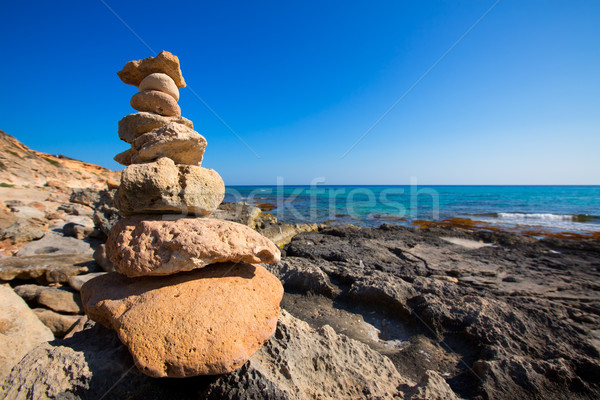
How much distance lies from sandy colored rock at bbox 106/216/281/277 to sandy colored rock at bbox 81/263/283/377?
24cm

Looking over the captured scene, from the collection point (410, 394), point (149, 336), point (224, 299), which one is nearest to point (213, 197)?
point (224, 299)

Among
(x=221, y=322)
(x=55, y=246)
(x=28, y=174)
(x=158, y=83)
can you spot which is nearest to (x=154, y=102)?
(x=158, y=83)

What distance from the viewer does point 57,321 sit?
13.4ft

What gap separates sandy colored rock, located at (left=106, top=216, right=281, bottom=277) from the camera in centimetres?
242

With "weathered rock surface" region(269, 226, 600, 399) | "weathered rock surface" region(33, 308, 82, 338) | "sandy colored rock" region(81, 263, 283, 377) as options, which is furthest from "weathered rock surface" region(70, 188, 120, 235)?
"weathered rock surface" region(269, 226, 600, 399)

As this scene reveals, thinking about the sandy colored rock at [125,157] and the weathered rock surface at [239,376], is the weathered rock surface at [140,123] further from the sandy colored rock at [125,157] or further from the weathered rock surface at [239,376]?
the weathered rock surface at [239,376]

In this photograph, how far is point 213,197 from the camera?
10.5ft

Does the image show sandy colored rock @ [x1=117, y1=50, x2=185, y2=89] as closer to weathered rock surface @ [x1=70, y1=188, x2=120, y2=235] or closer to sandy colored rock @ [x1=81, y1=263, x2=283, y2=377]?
sandy colored rock @ [x1=81, y1=263, x2=283, y2=377]

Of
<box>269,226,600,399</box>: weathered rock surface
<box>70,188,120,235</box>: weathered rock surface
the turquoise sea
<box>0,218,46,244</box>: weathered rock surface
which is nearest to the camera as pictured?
<box>269,226,600,399</box>: weathered rock surface

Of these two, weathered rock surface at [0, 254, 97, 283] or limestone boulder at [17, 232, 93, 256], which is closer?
weathered rock surface at [0, 254, 97, 283]

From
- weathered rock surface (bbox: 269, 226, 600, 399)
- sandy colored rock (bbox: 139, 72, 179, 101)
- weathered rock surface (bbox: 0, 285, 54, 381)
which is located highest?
sandy colored rock (bbox: 139, 72, 179, 101)

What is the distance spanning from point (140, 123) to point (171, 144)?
757 mm

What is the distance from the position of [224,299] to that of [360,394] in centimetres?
155

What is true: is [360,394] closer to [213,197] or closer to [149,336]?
[149,336]
